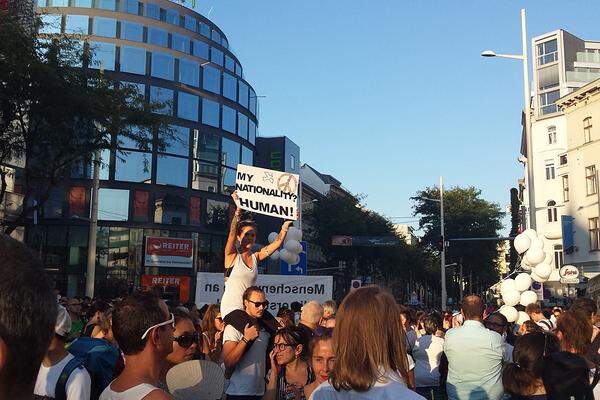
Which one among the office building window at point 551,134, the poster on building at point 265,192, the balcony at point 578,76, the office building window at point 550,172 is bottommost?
the poster on building at point 265,192

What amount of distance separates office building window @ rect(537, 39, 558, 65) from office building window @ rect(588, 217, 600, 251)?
23.2 meters

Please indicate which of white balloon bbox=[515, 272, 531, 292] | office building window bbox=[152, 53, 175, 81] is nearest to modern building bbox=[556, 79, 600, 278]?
white balloon bbox=[515, 272, 531, 292]

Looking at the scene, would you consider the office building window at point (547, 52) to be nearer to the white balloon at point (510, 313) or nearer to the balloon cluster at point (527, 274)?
the balloon cluster at point (527, 274)

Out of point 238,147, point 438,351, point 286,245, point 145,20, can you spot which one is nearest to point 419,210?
point 238,147

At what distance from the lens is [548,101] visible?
52125 mm

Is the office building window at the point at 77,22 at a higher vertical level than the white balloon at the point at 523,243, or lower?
higher

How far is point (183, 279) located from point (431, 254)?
28695 mm

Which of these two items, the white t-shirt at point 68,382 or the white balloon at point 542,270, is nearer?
the white t-shirt at point 68,382

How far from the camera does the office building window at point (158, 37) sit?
45.4 m

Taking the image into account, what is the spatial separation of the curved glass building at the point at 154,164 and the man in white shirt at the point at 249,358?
35646mm

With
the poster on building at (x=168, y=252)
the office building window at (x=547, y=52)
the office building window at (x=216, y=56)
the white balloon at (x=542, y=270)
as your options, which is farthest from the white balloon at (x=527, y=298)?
the office building window at (x=547, y=52)

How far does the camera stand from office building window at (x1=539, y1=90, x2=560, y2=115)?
1996 inches

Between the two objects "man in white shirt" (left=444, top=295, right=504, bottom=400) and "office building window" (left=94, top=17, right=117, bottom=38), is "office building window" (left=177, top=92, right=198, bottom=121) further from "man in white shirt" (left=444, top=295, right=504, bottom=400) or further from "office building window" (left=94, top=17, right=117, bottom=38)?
"man in white shirt" (left=444, top=295, right=504, bottom=400)

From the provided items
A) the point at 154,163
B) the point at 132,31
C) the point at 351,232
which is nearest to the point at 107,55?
the point at 132,31
